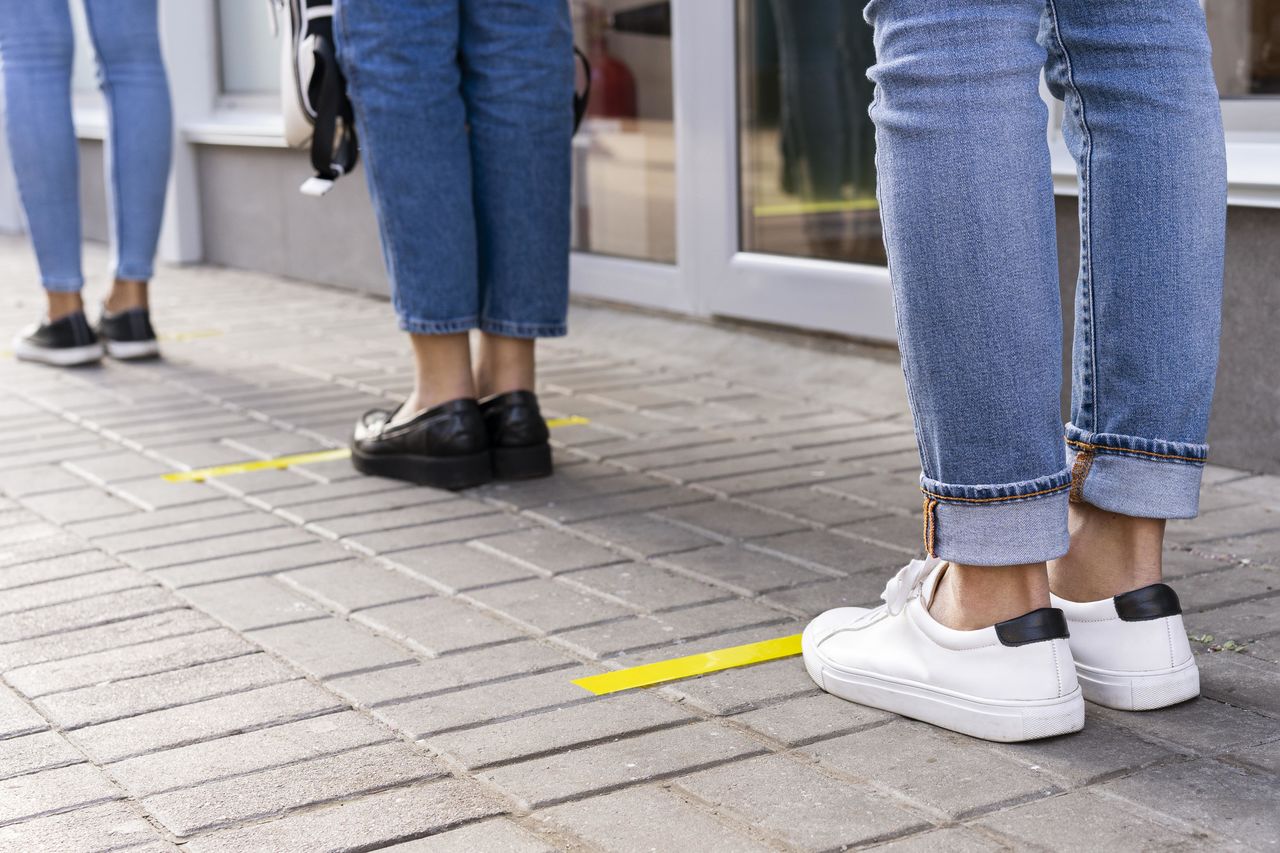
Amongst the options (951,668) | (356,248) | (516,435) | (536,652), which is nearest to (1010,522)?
(951,668)

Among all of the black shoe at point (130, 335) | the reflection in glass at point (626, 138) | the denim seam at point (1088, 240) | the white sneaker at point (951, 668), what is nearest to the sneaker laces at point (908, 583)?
the white sneaker at point (951, 668)

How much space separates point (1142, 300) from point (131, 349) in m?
3.15

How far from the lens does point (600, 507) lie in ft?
8.82

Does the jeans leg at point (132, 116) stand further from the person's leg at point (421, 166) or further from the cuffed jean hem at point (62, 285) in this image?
the person's leg at point (421, 166)

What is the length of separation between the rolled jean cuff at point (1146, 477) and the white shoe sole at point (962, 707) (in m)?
0.21

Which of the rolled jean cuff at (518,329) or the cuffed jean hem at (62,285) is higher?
the rolled jean cuff at (518,329)

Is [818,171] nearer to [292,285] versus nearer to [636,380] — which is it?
[636,380]

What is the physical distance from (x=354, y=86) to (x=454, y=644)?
1184mm

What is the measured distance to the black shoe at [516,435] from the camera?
2.87 meters

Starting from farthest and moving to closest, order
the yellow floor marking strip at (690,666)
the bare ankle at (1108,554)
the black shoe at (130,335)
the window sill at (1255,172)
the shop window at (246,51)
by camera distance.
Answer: the shop window at (246,51) < the black shoe at (130,335) < the window sill at (1255,172) < the yellow floor marking strip at (690,666) < the bare ankle at (1108,554)

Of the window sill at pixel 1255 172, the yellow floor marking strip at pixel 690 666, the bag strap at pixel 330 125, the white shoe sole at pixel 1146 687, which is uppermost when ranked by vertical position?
the bag strap at pixel 330 125

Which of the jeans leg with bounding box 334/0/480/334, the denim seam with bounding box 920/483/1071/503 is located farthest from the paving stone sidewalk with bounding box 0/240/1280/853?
the jeans leg with bounding box 334/0/480/334

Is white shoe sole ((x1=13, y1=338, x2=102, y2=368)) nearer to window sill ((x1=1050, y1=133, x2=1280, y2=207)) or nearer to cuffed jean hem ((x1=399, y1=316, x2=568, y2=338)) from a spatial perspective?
cuffed jean hem ((x1=399, y1=316, x2=568, y2=338))

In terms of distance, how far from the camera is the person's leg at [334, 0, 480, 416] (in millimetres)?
2750
